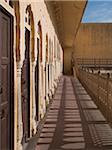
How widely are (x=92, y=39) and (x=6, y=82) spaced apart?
34.2m

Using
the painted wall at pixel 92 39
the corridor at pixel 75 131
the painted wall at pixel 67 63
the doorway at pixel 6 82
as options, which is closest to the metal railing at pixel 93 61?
the painted wall at pixel 92 39

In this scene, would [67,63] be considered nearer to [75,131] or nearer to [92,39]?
[92,39]

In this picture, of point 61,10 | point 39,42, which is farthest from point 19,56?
point 61,10

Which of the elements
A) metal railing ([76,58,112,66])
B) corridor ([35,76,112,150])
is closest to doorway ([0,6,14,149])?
corridor ([35,76,112,150])

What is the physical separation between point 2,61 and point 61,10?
29.8 feet

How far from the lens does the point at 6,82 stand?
3.45 metres

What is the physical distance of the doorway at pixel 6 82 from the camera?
3238mm

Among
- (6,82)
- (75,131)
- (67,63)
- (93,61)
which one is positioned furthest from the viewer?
(93,61)

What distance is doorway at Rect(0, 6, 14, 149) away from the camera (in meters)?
3.24

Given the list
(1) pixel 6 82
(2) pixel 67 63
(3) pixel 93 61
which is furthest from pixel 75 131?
(3) pixel 93 61

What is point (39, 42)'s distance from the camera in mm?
7090

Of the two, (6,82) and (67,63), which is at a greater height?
(6,82)

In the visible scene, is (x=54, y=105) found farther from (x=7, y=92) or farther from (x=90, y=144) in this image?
(x=7, y=92)

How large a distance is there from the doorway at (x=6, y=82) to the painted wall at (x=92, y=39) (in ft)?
110
